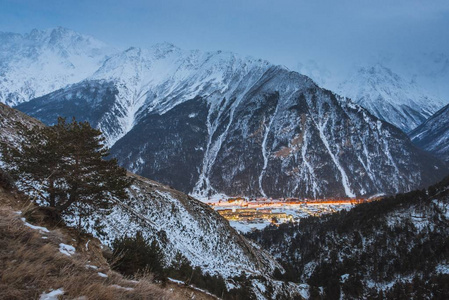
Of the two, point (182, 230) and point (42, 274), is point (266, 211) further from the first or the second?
point (42, 274)

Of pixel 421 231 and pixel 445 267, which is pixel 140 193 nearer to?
pixel 445 267

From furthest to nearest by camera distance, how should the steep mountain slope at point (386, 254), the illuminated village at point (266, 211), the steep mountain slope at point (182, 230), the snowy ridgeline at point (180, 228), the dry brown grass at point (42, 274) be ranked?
the illuminated village at point (266, 211), the steep mountain slope at point (386, 254), the snowy ridgeline at point (180, 228), the steep mountain slope at point (182, 230), the dry brown grass at point (42, 274)

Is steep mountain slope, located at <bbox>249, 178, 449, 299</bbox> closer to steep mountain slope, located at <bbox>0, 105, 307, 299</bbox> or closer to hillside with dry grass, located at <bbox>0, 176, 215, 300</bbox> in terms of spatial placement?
steep mountain slope, located at <bbox>0, 105, 307, 299</bbox>

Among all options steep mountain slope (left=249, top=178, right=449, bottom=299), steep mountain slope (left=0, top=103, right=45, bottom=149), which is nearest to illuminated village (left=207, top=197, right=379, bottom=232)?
steep mountain slope (left=249, top=178, right=449, bottom=299)

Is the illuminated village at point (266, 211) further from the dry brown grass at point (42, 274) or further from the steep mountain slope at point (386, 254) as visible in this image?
the dry brown grass at point (42, 274)

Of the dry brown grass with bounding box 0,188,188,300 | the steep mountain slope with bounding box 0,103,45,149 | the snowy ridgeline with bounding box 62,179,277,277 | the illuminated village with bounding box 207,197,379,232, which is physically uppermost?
the illuminated village with bounding box 207,197,379,232

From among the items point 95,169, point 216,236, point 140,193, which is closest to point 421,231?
point 216,236

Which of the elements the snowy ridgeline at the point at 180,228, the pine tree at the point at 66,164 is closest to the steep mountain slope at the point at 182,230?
the snowy ridgeline at the point at 180,228
